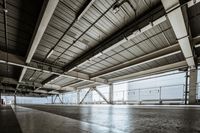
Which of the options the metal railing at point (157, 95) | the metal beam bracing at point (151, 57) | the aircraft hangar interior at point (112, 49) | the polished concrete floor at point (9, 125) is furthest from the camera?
the metal railing at point (157, 95)

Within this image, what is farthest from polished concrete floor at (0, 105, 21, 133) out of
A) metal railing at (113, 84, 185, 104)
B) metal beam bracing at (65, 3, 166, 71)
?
metal railing at (113, 84, 185, 104)

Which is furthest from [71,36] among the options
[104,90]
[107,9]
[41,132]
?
[104,90]

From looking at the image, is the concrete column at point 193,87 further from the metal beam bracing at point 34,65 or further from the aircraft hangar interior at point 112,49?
the metal beam bracing at point 34,65

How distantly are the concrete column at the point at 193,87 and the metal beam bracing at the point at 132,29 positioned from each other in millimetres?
5888

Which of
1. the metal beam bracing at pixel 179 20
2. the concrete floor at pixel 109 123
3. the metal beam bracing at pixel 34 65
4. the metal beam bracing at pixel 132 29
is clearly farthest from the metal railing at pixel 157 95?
the concrete floor at pixel 109 123

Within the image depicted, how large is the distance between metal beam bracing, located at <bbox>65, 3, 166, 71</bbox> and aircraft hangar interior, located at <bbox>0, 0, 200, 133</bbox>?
1.5 inches

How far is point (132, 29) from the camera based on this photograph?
628 cm

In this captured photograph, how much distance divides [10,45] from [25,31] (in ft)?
7.64

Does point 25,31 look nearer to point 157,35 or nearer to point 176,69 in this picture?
point 157,35

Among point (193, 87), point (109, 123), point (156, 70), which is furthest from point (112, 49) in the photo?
point (109, 123)

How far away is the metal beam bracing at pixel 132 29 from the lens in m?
5.37

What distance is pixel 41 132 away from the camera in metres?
0.93

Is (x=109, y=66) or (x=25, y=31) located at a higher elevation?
(x=25, y=31)

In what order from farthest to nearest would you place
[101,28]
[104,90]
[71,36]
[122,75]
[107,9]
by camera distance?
[104,90], [122,75], [71,36], [101,28], [107,9]
